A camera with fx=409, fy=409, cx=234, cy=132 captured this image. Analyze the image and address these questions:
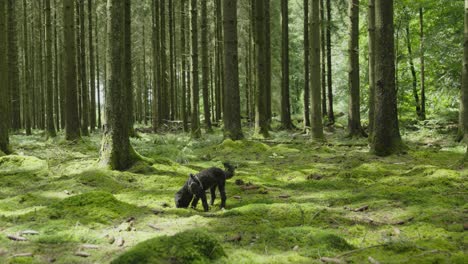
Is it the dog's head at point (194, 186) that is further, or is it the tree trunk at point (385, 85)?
the tree trunk at point (385, 85)

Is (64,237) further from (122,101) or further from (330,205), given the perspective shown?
(122,101)

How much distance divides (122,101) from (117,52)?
3.61ft

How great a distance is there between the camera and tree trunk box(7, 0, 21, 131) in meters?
21.6

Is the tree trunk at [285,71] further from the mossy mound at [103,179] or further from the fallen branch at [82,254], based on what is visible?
the fallen branch at [82,254]

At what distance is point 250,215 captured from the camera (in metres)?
5.54

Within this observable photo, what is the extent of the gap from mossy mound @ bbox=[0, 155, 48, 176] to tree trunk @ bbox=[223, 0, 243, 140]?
6.42 m

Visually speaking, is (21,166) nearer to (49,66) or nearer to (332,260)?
(332,260)

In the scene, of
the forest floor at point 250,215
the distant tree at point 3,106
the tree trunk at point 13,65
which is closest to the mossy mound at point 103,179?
the forest floor at point 250,215

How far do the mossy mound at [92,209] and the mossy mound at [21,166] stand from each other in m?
3.78

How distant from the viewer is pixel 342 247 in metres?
4.26

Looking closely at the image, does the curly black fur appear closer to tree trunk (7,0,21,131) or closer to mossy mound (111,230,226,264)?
mossy mound (111,230,226,264)

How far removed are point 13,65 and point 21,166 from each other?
17385 mm

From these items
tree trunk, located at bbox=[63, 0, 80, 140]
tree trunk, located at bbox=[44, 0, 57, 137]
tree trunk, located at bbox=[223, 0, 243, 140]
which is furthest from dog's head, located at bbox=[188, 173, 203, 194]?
tree trunk, located at bbox=[44, 0, 57, 137]

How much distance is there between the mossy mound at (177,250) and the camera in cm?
345
